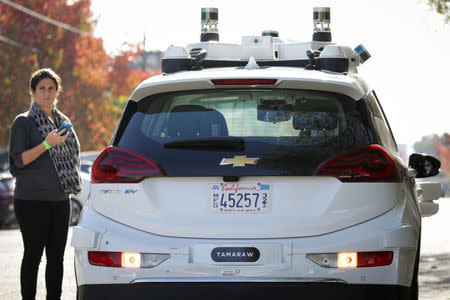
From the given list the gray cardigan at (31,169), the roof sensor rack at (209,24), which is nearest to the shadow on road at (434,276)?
the roof sensor rack at (209,24)

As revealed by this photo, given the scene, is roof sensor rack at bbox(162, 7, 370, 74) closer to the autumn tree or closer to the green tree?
the green tree

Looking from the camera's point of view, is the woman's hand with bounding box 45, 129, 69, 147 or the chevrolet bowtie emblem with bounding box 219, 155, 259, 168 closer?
the chevrolet bowtie emblem with bounding box 219, 155, 259, 168

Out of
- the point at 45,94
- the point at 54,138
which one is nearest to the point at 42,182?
the point at 54,138

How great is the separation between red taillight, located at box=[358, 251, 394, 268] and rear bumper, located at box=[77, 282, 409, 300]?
0.37ft

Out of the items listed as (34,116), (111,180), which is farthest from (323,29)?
(111,180)

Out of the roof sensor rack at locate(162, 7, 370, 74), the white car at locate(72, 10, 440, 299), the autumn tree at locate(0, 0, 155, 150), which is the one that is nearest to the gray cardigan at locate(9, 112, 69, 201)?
the roof sensor rack at locate(162, 7, 370, 74)

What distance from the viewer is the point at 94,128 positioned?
135 ft

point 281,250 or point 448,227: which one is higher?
point 281,250

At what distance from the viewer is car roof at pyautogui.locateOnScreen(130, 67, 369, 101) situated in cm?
561

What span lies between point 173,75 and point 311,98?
2.84 feet

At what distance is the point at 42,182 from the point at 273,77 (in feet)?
9.13

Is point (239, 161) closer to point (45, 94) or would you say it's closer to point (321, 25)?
point (45, 94)

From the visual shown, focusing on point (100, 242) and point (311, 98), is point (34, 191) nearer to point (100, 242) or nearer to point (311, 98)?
point (100, 242)

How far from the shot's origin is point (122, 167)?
18.3ft
